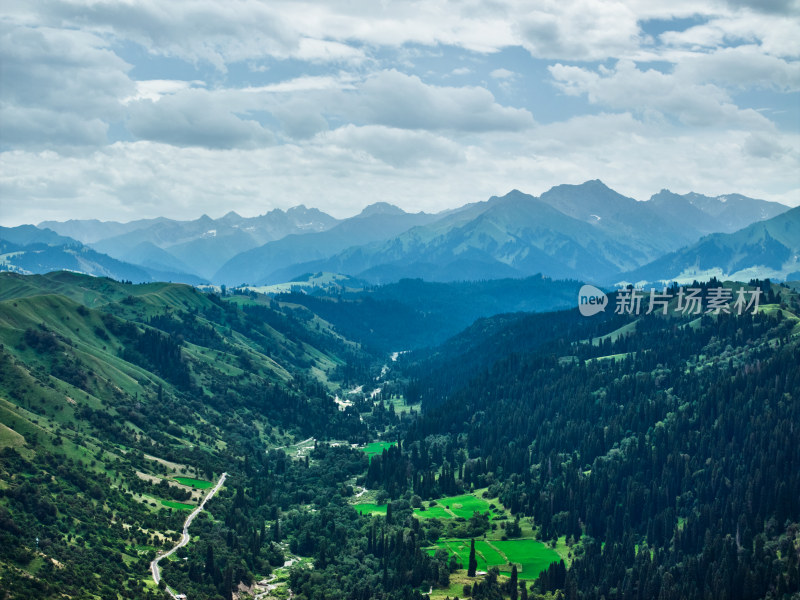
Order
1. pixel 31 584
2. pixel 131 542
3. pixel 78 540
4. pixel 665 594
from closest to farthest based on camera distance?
pixel 31 584 < pixel 665 594 < pixel 78 540 < pixel 131 542

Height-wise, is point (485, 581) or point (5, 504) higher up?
point (5, 504)

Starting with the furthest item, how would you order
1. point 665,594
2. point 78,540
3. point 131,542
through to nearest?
point 131,542 → point 78,540 → point 665,594

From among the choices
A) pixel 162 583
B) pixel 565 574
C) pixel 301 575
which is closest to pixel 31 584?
pixel 162 583

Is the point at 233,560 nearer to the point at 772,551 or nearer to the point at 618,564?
the point at 618,564

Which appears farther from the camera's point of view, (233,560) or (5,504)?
(233,560)

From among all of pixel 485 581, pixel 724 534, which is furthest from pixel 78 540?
pixel 724 534

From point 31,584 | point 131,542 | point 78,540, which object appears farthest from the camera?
point 131,542

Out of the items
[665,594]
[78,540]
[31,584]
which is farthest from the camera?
[78,540]

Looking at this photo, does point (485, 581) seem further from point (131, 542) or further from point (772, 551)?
point (131, 542)

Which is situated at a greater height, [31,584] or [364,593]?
[31,584]
